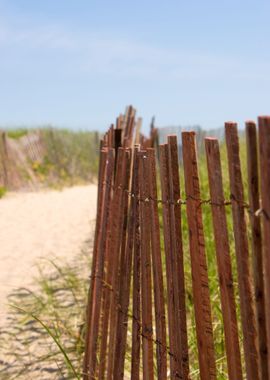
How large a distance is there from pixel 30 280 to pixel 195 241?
453 centimetres

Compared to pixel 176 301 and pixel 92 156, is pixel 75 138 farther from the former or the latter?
pixel 176 301

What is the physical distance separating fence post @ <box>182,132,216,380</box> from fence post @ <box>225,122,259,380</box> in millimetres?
262

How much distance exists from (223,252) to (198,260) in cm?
21

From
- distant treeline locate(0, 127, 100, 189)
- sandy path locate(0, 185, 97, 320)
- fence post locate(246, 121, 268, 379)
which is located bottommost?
fence post locate(246, 121, 268, 379)

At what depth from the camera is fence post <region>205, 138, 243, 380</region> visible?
1613 mm

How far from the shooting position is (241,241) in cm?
153

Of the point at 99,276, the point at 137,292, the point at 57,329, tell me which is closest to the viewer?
the point at 137,292

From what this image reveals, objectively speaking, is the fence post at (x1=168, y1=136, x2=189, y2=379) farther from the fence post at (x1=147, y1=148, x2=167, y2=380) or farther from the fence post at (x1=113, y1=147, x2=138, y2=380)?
the fence post at (x1=113, y1=147, x2=138, y2=380)

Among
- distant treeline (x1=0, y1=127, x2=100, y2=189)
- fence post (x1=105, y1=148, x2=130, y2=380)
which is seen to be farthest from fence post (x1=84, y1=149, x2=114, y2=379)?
distant treeline (x1=0, y1=127, x2=100, y2=189)

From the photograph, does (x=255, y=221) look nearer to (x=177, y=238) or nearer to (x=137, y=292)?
(x=177, y=238)

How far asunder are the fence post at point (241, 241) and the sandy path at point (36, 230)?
144 inches

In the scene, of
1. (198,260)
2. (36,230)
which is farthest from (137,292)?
(36,230)

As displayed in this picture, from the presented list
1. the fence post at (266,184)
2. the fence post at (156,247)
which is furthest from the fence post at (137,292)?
the fence post at (266,184)

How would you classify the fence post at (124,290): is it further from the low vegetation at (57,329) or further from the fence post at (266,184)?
the fence post at (266,184)
